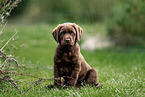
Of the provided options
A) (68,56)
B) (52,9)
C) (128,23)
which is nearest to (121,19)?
(128,23)

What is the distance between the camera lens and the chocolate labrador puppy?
3.59 metres

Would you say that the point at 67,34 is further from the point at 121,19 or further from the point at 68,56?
the point at 121,19

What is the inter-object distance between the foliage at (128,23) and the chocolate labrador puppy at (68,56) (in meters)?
6.16

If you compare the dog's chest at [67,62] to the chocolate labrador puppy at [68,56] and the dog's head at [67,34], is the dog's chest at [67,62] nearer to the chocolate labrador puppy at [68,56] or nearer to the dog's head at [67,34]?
the chocolate labrador puppy at [68,56]

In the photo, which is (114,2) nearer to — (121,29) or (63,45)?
(121,29)

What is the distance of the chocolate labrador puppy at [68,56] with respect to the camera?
359 cm

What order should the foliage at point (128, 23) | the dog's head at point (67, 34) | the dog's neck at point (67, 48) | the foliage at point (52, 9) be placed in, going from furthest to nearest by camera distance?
the foliage at point (52, 9), the foliage at point (128, 23), the dog's neck at point (67, 48), the dog's head at point (67, 34)

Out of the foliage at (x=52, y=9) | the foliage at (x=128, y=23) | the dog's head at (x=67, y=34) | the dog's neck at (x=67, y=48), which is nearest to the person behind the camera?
the dog's head at (x=67, y=34)

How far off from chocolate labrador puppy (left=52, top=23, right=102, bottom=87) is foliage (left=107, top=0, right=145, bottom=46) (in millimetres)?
6164

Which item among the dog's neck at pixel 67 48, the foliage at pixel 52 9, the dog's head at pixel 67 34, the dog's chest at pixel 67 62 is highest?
the foliage at pixel 52 9

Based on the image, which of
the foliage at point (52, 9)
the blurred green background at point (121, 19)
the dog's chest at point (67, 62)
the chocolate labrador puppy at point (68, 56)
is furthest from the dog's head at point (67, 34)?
the foliage at point (52, 9)

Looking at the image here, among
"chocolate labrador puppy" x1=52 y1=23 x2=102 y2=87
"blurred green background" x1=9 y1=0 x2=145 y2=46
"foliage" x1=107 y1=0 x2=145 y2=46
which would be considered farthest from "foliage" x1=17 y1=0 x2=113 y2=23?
"chocolate labrador puppy" x1=52 y1=23 x2=102 y2=87

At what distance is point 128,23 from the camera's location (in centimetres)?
957

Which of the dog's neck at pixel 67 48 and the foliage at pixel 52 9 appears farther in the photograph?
the foliage at pixel 52 9
